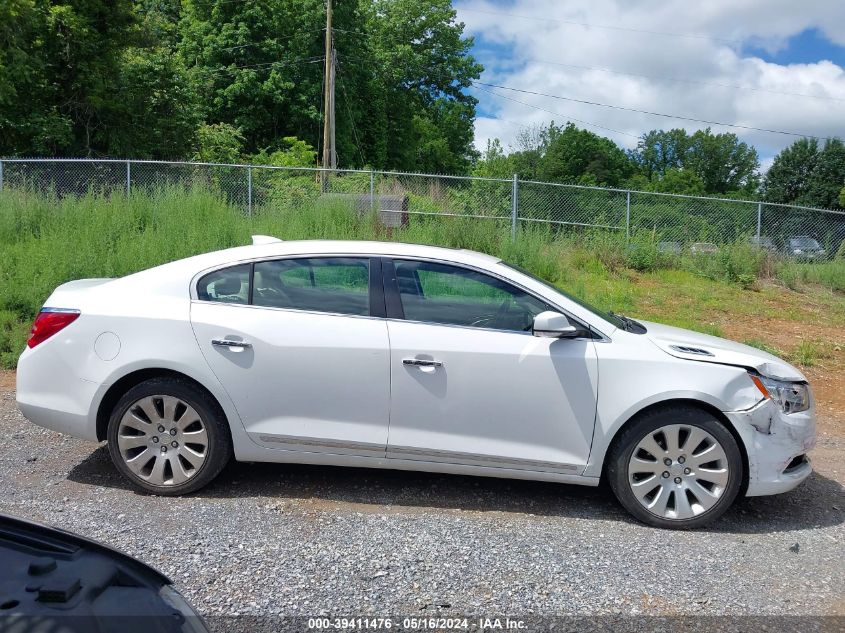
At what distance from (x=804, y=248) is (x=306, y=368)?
13895mm

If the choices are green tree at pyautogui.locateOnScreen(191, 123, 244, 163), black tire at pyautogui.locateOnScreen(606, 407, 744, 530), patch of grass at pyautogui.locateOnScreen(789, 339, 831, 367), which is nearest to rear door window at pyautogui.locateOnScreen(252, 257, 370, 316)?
black tire at pyautogui.locateOnScreen(606, 407, 744, 530)

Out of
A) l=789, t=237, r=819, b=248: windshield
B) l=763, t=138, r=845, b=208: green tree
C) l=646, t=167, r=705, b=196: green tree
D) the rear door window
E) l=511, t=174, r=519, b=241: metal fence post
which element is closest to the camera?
the rear door window

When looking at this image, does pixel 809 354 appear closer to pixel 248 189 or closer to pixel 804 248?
pixel 804 248

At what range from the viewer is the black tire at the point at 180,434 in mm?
4422

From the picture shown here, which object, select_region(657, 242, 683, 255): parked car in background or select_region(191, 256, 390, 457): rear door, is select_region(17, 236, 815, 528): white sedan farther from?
select_region(657, 242, 683, 255): parked car in background

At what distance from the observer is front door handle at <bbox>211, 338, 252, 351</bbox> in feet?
14.5

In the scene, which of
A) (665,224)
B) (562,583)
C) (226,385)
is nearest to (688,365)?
(562,583)

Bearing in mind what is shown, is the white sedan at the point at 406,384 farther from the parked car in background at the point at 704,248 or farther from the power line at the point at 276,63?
the power line at the point at 276,63

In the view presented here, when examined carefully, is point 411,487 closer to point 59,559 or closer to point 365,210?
point 59,559

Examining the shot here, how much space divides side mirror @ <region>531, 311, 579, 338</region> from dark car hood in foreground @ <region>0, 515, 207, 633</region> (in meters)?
2.70

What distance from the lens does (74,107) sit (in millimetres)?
23672

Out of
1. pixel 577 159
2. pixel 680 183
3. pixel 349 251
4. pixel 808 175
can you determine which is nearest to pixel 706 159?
pixel 680 183

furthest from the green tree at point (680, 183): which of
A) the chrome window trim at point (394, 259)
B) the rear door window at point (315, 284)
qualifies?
the rear door window at point (315, 284)

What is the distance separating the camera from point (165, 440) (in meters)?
4.46
